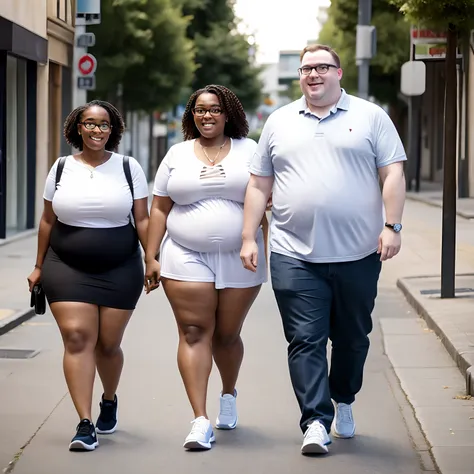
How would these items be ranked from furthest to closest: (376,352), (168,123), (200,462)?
(168,123)
(376,352)
(200,462)

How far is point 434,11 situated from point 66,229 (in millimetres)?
6332

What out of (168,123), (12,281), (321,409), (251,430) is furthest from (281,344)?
(168,123)

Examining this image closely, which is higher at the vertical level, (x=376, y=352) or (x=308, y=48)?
(x=308, y=48)

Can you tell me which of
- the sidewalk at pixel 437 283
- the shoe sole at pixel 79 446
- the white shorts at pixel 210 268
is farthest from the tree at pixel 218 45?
the shoe sole at pixel 79 446

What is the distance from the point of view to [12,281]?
46.0 feet

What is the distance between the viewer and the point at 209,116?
6.36 metres

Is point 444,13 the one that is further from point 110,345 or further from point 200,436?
point 200,436

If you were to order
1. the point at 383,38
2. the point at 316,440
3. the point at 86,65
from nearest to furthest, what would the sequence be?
the point at 316,440 → the point at 86,65 → the point at 383,38

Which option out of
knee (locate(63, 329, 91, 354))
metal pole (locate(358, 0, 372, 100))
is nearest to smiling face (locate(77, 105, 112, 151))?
knee (locate(63, 329, 91, 354))

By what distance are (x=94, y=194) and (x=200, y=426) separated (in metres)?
1.25

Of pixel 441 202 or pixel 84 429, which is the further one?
pixel 441 202

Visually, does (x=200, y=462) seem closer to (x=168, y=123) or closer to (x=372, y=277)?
(x=372, y=277)

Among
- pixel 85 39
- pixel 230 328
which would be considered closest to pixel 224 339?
pixel 230 328

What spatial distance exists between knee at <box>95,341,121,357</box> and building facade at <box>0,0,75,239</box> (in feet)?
42.2
